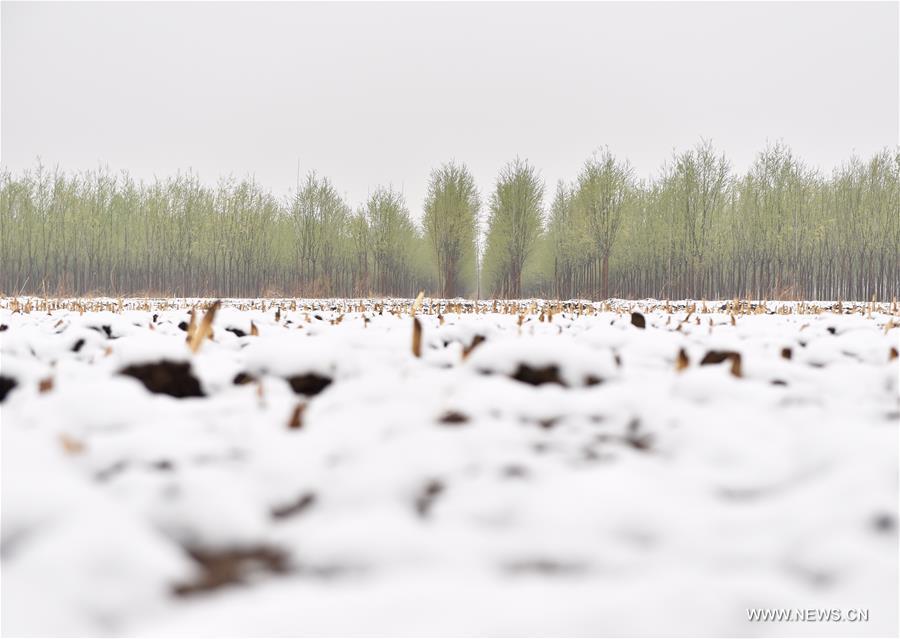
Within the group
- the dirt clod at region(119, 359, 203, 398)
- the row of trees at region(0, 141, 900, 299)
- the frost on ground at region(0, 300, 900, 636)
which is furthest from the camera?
the row of trees at region(0, 141, 900, 299)

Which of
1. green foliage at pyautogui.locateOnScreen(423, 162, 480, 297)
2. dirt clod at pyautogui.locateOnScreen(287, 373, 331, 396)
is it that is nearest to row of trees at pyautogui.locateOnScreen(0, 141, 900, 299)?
green foliage at pyautogui.locateOnScreen(423, 162, 480, 297)

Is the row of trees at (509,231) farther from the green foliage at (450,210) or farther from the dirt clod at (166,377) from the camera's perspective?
the dirt clod at (166,377)

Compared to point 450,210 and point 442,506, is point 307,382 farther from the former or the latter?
point 450,210

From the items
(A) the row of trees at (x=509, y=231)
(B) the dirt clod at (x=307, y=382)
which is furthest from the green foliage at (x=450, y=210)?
(B) the dirt clod at (x=307, y=382)

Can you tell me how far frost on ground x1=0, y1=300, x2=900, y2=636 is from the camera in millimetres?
429

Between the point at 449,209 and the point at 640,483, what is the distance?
28192mm

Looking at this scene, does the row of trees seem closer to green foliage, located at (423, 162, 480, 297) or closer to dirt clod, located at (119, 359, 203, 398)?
green foliage, located at (423, 162, 480, 297)

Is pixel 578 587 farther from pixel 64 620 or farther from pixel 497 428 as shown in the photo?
pixel 64 620

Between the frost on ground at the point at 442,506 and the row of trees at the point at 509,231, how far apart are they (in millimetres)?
23200

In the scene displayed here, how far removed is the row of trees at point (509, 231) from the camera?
26656mm

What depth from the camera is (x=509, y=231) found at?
27969mm

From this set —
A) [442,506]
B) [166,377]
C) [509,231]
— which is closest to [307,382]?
[166,377]

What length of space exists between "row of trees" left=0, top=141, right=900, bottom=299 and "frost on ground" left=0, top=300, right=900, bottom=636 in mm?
23200

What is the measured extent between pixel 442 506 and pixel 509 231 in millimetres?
28062
